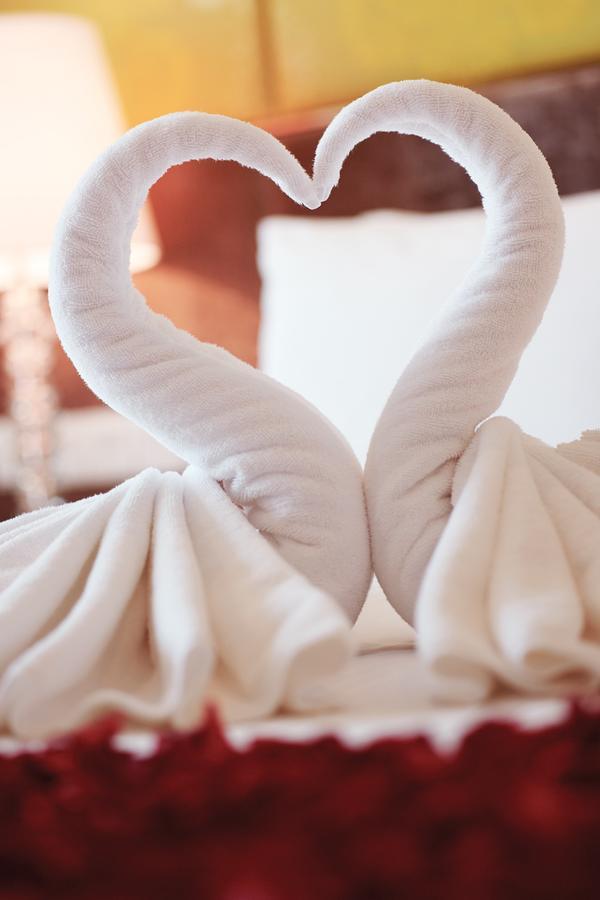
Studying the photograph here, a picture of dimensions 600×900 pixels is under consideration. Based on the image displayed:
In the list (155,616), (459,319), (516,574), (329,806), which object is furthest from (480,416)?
(329,806)

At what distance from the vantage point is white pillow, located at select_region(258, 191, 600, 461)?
4.21 ft

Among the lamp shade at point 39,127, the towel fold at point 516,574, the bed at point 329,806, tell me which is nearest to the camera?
the bed at point 329,806

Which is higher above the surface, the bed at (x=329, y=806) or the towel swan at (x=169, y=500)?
the towel swan at (x=169, y=500)

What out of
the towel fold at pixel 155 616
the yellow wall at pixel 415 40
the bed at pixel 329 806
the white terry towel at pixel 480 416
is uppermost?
the yellow wall at pixel 415 40

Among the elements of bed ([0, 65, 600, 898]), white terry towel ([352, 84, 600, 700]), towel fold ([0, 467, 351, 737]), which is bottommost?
bed ([0, 65, 600, 898])

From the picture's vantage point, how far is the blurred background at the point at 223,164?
71.1 inches

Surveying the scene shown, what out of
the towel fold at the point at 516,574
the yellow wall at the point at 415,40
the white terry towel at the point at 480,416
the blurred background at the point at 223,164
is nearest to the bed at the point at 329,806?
the towel fold at the point at 516,574

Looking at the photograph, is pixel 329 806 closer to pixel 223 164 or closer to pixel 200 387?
pixel 200 387

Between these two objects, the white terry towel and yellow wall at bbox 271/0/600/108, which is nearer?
the white terry towel

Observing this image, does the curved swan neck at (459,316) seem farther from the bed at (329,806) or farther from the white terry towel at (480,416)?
the bed at (329,806)

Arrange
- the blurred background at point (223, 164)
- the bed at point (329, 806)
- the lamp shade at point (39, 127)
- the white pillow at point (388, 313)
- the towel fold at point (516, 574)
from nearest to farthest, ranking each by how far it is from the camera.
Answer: the bed at point (329, 806)
the towel fold at point (516, 574)
the white pillow at point (388, 313)
the blurred background at point (223, 164)
the lamp shade at point (39, 127)

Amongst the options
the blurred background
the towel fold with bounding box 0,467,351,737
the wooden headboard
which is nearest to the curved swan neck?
the towel fold with bounding box 0,467,351,737

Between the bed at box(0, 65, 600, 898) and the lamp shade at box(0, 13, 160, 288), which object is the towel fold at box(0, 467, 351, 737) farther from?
the lamp shade at box(0, 13, 160, 288)

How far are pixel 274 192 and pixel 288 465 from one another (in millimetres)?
1371
